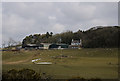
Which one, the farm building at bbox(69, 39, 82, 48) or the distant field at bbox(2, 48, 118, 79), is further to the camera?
the farm building at bbox(69, 39, 82, 48)

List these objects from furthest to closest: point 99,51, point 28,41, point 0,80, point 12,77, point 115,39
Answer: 1. point 28,41
2. point 99,51
3. point 115,39
4. point 12,77
5. point 0,80

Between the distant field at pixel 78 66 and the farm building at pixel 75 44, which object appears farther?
the farm building at pixel 75 44

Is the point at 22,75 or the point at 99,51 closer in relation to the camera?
the point at 22,75

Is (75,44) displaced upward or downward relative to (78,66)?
upward

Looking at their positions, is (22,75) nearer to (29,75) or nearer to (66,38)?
(29,75)

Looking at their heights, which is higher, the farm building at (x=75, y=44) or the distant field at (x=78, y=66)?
the farm building at (x=75, y=44)

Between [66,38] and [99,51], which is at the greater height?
[66,38]

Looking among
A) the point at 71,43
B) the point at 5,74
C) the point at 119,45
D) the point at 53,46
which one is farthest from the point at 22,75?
the point at 71,43

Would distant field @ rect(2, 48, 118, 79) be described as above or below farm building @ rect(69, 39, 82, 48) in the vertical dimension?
below

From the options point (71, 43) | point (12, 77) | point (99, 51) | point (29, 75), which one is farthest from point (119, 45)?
point (71, 43)

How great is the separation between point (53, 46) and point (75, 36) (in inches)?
689

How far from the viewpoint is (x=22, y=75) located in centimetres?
792

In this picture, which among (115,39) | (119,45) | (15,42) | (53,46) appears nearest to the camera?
(119,45)

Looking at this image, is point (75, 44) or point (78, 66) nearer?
point (78, 66)
